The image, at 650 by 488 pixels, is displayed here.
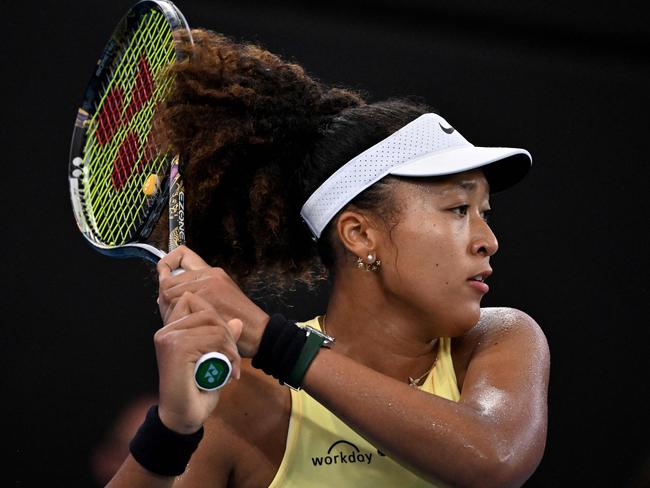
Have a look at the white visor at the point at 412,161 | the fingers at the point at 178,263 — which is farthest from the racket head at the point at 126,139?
the white visor at the point at 412,161

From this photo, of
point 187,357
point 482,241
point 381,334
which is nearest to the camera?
point 187,357

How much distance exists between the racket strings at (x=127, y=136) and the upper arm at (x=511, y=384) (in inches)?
26.0

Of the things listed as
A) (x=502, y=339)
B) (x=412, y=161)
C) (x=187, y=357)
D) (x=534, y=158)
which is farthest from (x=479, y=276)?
(x=534, y=158)

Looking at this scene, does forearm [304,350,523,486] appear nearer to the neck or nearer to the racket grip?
the racket grip

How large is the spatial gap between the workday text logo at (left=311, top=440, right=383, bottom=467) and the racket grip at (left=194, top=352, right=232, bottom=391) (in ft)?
1.28

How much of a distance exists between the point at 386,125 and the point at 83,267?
111 cm

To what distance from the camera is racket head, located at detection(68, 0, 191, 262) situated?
182 centimetres

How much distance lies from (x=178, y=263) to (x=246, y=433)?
0.36 m

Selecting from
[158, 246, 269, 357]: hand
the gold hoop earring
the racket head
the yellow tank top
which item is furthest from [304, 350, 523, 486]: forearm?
the racket head

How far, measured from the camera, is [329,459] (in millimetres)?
1727

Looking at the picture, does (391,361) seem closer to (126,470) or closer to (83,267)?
Answer: (126,470)

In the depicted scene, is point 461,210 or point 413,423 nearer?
point 413,423

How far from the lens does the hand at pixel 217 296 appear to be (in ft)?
4.95

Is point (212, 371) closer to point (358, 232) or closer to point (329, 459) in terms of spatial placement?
point (329, 459)
